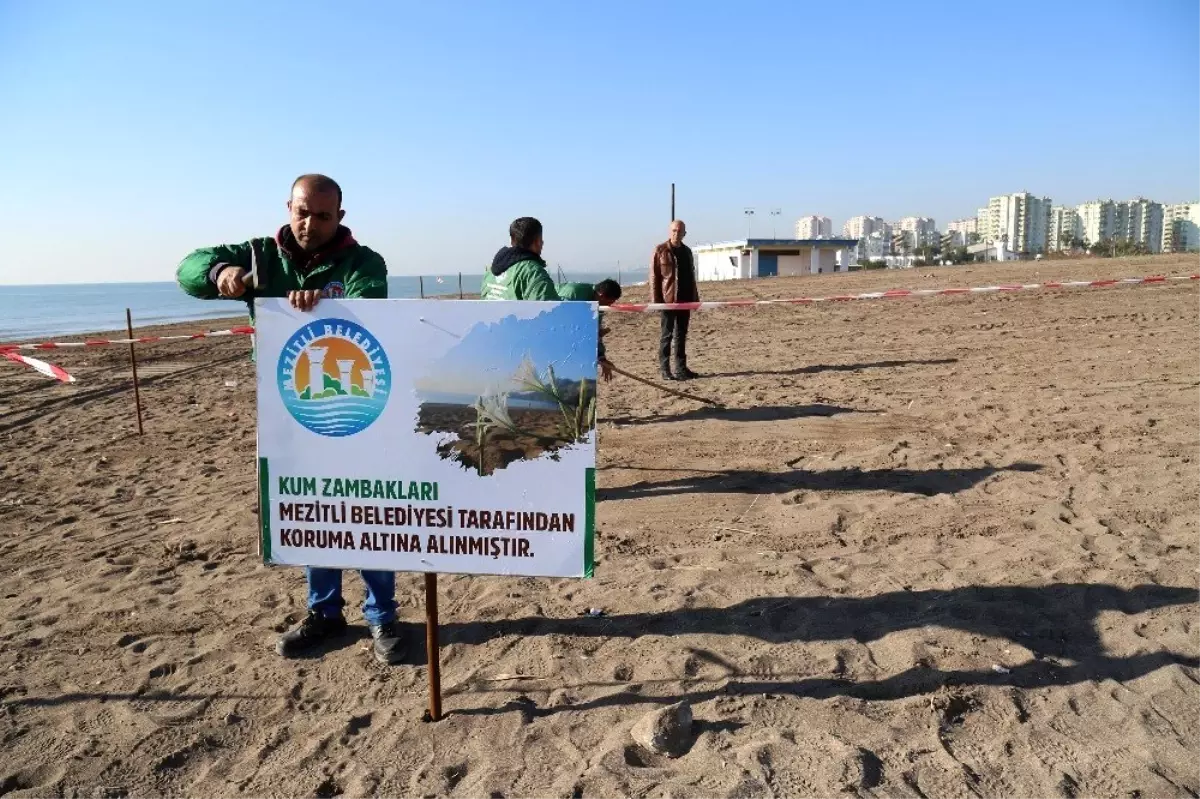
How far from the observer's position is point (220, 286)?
2.77 metres

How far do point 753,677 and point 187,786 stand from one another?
2.01m

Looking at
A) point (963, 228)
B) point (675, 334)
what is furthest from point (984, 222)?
point (675, 334)

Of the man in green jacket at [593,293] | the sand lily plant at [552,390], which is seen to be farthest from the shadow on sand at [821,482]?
the sand lily plant at [552,390]

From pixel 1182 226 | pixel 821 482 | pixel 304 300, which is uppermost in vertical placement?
pixel 1182 226

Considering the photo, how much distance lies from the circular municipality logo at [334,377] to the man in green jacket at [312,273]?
35 cm

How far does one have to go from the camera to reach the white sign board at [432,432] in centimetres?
241

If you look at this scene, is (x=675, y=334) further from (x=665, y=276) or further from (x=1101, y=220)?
(x=1101, y=220)

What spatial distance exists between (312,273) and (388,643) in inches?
60.6

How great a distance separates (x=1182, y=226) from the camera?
11156cm

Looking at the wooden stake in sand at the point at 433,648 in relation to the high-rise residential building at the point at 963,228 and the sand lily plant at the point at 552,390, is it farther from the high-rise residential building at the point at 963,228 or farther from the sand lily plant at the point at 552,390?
the high-rise residential building at the point at 963,228

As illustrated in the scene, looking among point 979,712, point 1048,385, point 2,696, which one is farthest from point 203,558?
point 1048,385

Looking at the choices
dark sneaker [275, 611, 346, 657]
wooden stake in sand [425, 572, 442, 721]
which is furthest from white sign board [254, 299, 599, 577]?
dark sneaker [275, 611, 346, 657]

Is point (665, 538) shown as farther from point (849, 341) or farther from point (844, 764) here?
point (849, 341)

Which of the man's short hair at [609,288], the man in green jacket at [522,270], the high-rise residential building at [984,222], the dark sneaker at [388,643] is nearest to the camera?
the dark sneaker at [388,643]
